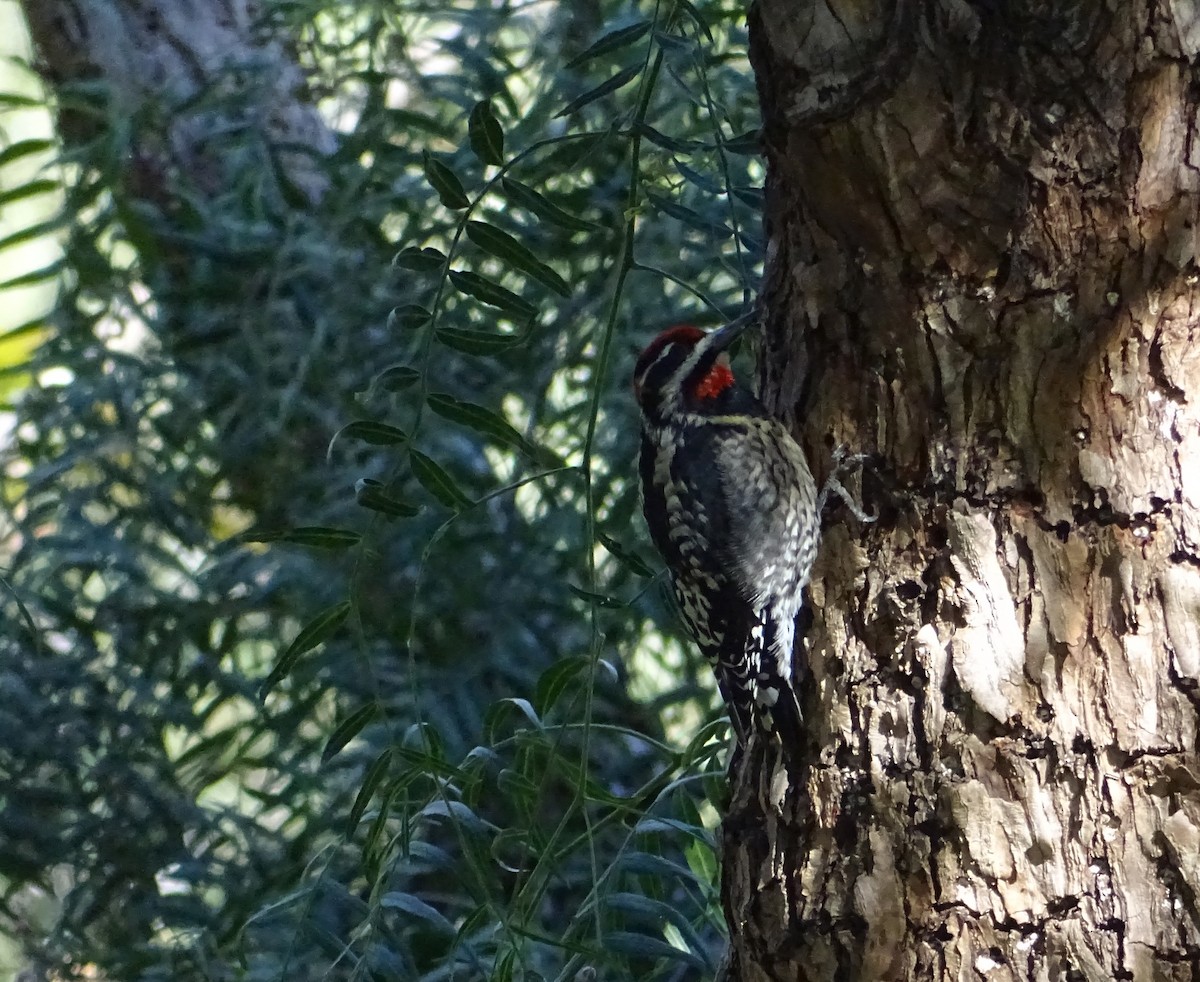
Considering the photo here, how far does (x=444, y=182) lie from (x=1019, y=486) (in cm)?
79

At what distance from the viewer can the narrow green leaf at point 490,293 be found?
5.91 feet

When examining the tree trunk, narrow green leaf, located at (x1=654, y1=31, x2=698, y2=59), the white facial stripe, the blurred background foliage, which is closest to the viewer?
the tree trunk

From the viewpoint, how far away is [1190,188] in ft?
4.96

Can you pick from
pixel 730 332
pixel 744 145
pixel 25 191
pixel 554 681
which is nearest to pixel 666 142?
pixel 744 145

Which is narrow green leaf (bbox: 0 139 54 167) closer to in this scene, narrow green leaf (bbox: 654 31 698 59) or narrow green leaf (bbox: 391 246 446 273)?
narrow green leaf (bbox: 391 246 446 273)

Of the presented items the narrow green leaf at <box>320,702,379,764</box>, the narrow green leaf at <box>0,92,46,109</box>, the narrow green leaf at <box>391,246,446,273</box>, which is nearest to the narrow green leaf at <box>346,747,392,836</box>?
the narrow green leaf at <box>320,702,379,764</box>

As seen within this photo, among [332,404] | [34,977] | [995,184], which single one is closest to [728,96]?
[332,404]

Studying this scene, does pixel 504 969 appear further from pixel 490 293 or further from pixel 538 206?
pixel 538 206

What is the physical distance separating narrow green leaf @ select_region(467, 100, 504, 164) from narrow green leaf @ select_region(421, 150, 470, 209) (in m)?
0.05

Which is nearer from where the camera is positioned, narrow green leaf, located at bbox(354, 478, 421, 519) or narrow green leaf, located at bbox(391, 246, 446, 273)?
narrow green leaf, located at bbox(354, 478, 421, 519)

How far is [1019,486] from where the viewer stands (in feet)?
5.16

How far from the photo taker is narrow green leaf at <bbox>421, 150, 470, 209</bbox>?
1.75 metres

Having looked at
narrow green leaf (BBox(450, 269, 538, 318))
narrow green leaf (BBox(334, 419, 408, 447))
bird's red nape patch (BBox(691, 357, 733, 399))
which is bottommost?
narrow green leaf (BBox(334, 419, 408, 447))

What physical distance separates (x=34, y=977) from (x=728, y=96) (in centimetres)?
206
